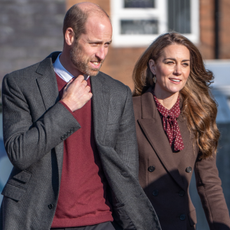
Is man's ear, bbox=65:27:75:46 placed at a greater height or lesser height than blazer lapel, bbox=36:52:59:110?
greater

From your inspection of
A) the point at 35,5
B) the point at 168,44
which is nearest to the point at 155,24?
the point at 35,5

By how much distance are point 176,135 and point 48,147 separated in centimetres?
113

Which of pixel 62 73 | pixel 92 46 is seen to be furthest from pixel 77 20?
pixel 62 73

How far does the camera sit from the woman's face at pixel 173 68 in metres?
2.70

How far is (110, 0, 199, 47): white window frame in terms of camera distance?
7480 millimetres

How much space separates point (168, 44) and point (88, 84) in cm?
82

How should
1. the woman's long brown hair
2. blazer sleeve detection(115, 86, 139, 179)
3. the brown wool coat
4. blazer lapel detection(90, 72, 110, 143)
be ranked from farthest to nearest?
the woman's long brown hair
the brown wool coat
blazer sleeve detection(115, 86, 139, 179)
blazer lapel detection(90, 72, 110, 143)

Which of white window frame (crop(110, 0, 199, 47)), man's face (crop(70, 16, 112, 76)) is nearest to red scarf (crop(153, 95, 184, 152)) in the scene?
man's face (crop(70, 16, 112, 76))

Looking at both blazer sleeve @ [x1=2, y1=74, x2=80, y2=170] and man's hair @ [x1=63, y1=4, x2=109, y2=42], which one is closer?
blazer sleeve @ [x1=2, y1=74, x2=80, y2=170]

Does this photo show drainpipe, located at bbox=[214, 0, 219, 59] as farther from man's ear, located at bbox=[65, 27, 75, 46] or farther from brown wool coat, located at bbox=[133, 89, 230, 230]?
man's ear, located at bbox=[65, 27, 75, 46]

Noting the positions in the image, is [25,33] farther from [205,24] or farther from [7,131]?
[7,131]

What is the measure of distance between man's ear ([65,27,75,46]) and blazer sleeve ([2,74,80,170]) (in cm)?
35

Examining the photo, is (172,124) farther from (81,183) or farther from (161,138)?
(81,183)

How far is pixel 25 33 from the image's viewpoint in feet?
22.7
